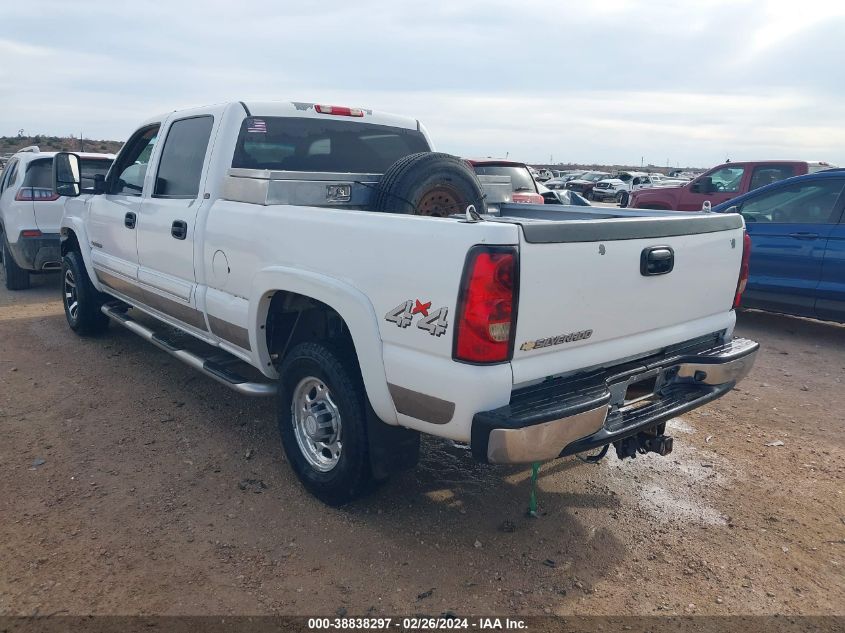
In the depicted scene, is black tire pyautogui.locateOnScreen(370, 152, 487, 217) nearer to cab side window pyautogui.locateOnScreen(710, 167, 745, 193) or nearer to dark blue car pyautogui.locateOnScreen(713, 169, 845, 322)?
dark blue car pyautogui.locateOnScreen(713, 169, 845, 322)

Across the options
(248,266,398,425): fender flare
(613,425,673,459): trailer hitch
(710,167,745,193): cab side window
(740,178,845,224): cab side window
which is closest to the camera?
(248,266,398,425): fender flare

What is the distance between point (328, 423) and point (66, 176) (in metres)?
4.01

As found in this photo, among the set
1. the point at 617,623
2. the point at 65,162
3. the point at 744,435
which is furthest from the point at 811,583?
the point at 65,162

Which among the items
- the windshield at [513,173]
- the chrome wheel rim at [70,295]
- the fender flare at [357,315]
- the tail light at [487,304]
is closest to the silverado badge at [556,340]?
the tail light at [487,304]

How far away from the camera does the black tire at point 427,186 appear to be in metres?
3.89

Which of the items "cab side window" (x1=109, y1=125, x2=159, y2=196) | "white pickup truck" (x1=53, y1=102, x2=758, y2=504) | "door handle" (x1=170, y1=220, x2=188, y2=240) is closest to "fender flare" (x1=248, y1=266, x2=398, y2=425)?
"white pickup truck" (x1=53, y1=102, x2=758, y2=504)

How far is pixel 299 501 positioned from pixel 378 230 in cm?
158

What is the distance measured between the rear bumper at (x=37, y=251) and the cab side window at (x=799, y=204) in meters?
8.34

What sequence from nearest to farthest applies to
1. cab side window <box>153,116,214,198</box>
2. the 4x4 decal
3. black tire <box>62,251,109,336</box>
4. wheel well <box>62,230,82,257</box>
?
1. the 4x4 decal
2. cab side window <box>153,116,214,198</box>
3. black tire <box>62,251,109,336</box>
4. wheel well <box>62,230,82,257</box>

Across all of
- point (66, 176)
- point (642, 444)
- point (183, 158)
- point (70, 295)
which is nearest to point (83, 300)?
point (70, 295)

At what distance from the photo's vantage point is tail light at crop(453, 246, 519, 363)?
2559 mm

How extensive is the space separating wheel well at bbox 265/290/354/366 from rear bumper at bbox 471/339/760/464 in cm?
114

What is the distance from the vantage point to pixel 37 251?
861 cm

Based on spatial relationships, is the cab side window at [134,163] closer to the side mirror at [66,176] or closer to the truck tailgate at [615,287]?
the side mirror at [66,176]
